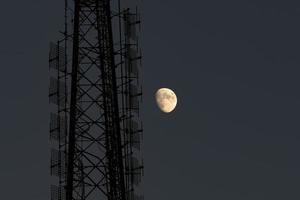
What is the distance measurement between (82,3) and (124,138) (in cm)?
890

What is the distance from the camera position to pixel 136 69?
193 ft

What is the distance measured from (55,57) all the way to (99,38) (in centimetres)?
308

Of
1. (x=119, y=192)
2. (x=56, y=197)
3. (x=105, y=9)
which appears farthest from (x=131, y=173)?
(x=105, y=9)

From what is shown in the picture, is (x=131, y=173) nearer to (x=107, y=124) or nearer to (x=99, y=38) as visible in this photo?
(x=107, y=124)

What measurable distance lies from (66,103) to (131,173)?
6.09m

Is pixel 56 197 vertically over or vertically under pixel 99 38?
under

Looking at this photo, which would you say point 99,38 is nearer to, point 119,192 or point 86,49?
point 86,49

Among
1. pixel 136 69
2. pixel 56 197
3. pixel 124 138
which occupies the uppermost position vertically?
pixel 136 69

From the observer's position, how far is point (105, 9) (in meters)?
56.3

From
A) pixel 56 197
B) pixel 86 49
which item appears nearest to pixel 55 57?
pixel 86 49

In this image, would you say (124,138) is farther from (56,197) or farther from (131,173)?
(56,197)

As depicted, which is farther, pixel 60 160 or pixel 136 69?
pixel 136 69

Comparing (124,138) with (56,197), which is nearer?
(56,197)

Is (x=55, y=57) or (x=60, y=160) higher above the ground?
Answer: (x=55, y=57)
